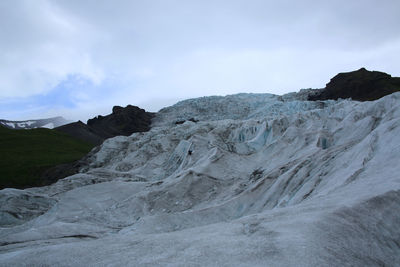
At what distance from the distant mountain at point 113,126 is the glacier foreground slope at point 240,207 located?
36.9m

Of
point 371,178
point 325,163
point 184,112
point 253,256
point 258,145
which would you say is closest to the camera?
point 253,256

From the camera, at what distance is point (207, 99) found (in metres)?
74.2

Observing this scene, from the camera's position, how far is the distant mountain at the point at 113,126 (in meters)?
68.9

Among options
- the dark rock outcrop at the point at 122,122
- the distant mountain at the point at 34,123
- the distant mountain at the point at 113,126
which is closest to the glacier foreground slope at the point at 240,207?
the distant mountain at the point at 113,126

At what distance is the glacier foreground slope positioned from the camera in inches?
207

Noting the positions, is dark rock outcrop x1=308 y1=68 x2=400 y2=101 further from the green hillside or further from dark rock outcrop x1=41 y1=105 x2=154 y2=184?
the green hillside

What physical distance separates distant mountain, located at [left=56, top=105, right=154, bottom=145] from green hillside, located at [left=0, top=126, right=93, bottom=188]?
18.6 ft

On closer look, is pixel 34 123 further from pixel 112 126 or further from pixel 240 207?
pixel 240 207

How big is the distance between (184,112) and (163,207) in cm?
5598

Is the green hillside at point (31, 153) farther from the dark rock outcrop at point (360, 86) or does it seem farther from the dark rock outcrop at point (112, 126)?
the dark rock outcrop at point (360, 86)

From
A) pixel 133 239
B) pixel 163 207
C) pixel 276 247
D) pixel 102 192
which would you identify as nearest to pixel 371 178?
pixel 276 247

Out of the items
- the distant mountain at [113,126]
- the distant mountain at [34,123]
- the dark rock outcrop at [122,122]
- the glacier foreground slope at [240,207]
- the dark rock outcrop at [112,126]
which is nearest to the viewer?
the glacier foreground slope at [240,207]

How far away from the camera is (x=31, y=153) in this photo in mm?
47812

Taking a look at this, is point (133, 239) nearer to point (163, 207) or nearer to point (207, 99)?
point (163, 207)
